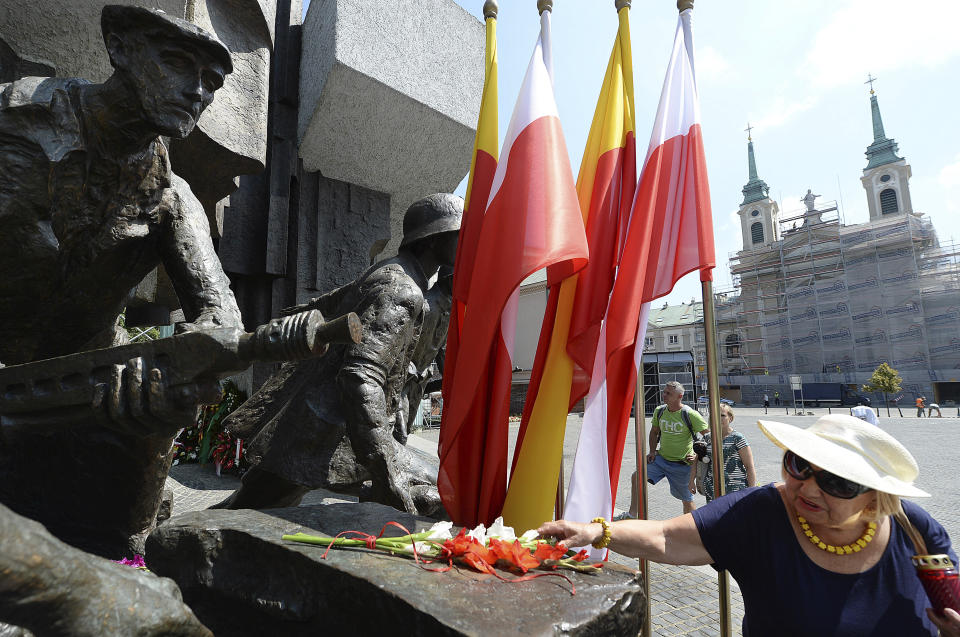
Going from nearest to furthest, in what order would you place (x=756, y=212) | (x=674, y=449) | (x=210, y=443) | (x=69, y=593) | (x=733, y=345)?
(x=69, y=593) → (x=674, y=449) → (x=210, y=443) → (x=733, y=345) → (x=756, y=212)

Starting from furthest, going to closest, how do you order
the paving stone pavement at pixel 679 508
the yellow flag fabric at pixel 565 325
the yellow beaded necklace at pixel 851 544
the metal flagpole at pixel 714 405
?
the paving stone pavement at pixel 679 508 → the yellow flag fabric at pixel 565 325 → the metal flagpole at pixel 714 405 → the yellow beaded necklace at pixel 851 544

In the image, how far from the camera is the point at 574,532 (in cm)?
192

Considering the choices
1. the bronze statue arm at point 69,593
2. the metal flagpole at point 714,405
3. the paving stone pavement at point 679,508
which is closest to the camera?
the bronze statue arm at point 69,593

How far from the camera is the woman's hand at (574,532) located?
1895 millimetres

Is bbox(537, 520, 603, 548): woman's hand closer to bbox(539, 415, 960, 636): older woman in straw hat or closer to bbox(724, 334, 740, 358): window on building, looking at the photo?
bbox(539, 415, 960, 636): older woman in straw hat

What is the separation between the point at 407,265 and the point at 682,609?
2.80 m

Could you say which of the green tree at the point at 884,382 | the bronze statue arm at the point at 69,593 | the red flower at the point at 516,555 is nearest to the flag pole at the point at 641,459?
the red flower at the point at 516,555

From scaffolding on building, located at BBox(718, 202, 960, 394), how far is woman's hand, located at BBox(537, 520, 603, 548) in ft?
135

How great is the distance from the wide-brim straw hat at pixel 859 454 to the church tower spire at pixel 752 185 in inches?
2738

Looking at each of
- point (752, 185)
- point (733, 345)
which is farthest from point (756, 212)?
point (733, 345)

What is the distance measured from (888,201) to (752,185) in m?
14.1

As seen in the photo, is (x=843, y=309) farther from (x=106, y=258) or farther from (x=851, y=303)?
(x=106, y=258)

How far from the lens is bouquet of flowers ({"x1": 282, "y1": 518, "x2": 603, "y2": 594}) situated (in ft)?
5.32

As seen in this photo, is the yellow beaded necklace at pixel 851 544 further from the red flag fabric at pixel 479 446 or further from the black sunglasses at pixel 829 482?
the red flag fabric at pixel 479 446
